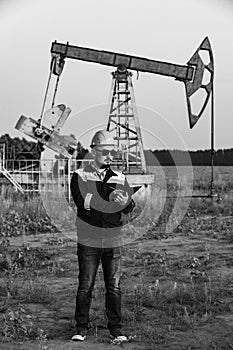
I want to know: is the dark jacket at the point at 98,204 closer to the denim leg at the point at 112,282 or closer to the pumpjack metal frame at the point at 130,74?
the denim leg at the point at 112,282

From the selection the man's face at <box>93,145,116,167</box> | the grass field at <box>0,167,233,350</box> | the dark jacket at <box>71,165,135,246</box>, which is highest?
the man's face at <box>93,145,116,167</box>

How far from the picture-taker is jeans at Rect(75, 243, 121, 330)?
4984mm

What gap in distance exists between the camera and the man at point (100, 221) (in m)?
4.89

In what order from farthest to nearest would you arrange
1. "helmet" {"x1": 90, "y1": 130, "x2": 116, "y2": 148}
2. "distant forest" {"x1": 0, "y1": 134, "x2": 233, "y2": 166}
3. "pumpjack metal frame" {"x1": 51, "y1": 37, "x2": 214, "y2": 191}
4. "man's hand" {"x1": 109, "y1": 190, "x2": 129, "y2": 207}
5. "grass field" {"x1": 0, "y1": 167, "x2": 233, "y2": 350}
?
1. "pumpjack metal frame" {"x1": 51, "y1": 37, "x2": 214, "y2": 191}
2. "distant forest" {"x1": 0, "y1": 134, "x2": 233, "y2": 166}
3. "grass field" {"x1": 0, "y1": 167, "x2": 233, "y2": 350}
4. "helmet" {"x1": 90, "y1": 130, "x2": 116, "y2": 148}
5. "man's hand" {"x1": 109, "y1": 190, "x2": 129, "y2": 207}

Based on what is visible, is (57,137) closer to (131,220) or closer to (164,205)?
(164,205)

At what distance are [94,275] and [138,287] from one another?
6.24 feet

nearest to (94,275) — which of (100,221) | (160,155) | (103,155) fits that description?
(100,221)

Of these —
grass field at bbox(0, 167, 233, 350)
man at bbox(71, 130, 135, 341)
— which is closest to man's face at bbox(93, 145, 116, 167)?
man at bbox(71, 130, 135, 341)

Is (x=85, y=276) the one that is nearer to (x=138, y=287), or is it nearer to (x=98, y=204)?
(x=98, y=204)

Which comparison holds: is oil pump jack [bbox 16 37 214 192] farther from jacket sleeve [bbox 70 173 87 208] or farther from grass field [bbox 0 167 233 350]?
jacket sleeve [bbox 70 173 87 208]

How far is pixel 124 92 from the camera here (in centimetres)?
1806

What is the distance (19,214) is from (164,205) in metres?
3.66

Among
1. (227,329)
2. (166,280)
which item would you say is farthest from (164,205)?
(227,329)

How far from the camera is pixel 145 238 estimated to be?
11555 millimetres
